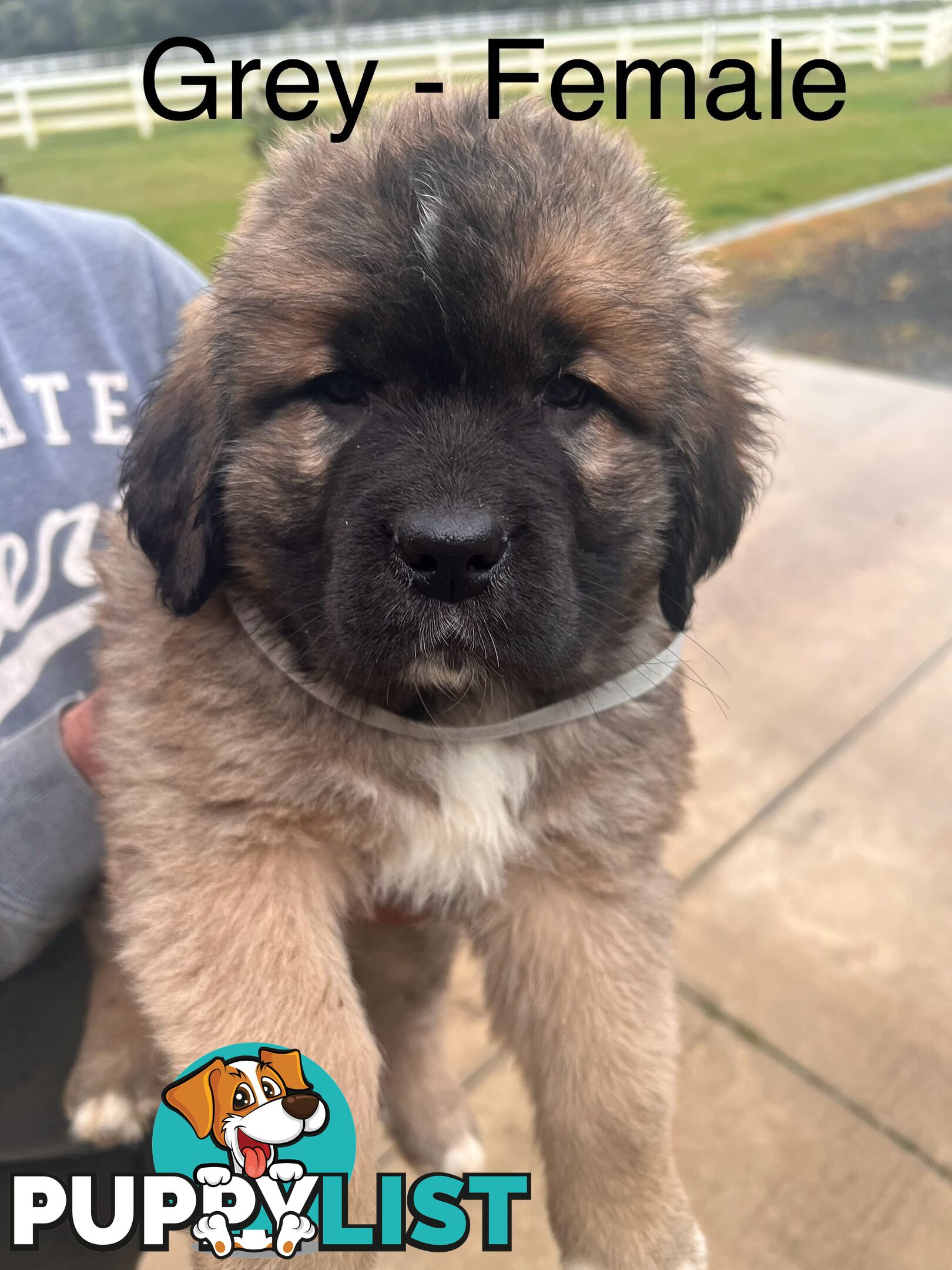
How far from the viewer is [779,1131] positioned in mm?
2348

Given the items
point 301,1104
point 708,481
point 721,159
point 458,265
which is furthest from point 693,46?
point 301,1104

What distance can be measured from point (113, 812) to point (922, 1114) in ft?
6.43

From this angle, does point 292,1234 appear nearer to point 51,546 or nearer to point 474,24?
point 51,546

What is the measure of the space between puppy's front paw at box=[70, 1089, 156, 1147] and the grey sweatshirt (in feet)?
0.12

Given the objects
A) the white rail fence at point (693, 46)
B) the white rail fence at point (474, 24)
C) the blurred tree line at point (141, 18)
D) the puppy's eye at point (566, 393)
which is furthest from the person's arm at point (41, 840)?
the white rail fence at point (474, 24)

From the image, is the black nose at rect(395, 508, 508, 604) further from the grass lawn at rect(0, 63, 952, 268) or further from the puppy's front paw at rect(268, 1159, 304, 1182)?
the grass lawn at rect(0, 63, 952, 268)

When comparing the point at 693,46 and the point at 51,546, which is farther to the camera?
the point at 693,46

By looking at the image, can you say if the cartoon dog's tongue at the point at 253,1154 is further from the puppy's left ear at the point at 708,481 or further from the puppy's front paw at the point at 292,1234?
the puppy's left ear at the point at 708,481

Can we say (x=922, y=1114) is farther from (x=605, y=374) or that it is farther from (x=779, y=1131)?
(x=605, y=374)

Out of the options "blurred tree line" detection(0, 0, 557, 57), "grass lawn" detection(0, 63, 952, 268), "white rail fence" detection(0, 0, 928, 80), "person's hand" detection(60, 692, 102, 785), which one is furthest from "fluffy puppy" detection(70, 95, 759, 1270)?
"white rail fence" detection(0, 0, 928, 80)

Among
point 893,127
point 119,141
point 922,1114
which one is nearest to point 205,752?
point 922,1114

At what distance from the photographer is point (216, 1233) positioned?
1303 millimetres

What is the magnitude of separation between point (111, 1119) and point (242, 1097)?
0.50 metres

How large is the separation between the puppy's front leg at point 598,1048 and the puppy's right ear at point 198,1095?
0.51 metres
